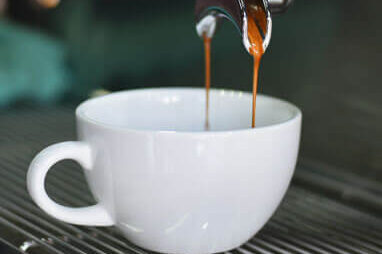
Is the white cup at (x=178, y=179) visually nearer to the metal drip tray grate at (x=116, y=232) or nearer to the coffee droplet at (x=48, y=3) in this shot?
the metal drip tray grate at (x=116, y=232)

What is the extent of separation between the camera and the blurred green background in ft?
1.36

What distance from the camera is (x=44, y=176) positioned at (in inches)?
12.0

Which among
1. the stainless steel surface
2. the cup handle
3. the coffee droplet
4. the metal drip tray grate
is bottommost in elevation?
the metal drip tray grate

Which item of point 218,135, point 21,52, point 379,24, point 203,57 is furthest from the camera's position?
point 21,52

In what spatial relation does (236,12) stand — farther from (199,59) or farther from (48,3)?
(48,3)

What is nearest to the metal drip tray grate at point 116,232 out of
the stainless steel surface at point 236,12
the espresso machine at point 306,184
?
the espresso machine at point 306,184

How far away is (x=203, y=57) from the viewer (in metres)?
0.54

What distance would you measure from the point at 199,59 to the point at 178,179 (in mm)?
281

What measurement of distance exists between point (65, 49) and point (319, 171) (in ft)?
1.40

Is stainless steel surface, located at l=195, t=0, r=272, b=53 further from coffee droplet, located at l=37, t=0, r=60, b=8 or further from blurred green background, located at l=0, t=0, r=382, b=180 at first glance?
coffee droplet, located at l=37, t=0, r=60, b=8

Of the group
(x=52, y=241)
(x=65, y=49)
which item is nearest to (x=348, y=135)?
(x=52, y=241)

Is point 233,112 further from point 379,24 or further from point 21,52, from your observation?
point 21,52

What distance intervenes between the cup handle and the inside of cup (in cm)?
7

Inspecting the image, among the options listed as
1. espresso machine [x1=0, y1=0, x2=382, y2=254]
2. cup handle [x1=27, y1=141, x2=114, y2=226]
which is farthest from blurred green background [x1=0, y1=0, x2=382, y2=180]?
cup handle [x1=27, y1=141, x2=114, y2=226]
